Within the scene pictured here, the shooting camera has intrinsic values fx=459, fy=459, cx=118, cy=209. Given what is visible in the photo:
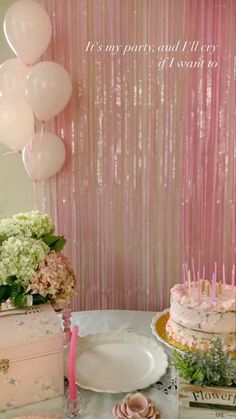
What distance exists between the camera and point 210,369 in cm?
109

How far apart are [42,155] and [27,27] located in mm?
486

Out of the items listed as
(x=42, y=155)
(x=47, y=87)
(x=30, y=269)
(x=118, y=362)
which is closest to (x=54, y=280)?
(x=30, y=269)

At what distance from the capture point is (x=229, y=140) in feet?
6.45

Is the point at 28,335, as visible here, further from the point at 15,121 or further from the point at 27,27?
the point at 27,27

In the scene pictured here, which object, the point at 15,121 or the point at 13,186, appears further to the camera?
the point at 13,186

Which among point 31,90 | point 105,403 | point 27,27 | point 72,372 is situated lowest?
point 105,403

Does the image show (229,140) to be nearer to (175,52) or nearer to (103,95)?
(175,52)

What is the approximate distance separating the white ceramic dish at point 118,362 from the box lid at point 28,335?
0.60 ft

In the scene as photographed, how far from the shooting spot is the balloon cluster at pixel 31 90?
1747mm

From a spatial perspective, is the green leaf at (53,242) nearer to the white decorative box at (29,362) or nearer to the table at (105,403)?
the white decorative box at (29,362)

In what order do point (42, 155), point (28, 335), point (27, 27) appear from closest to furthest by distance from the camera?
1. point (28, 335)
2. point (27, 27)
3. point (42, 155)

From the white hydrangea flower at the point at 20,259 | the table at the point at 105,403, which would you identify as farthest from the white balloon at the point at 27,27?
the table at the point at 105,403

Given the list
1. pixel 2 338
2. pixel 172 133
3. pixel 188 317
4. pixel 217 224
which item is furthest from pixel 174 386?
pixel 172 133

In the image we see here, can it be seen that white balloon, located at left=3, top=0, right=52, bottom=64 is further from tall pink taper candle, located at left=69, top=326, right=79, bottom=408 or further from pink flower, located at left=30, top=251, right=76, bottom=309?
tall pink taper candle, located at left=69, top=326, right=79, bottom=408
